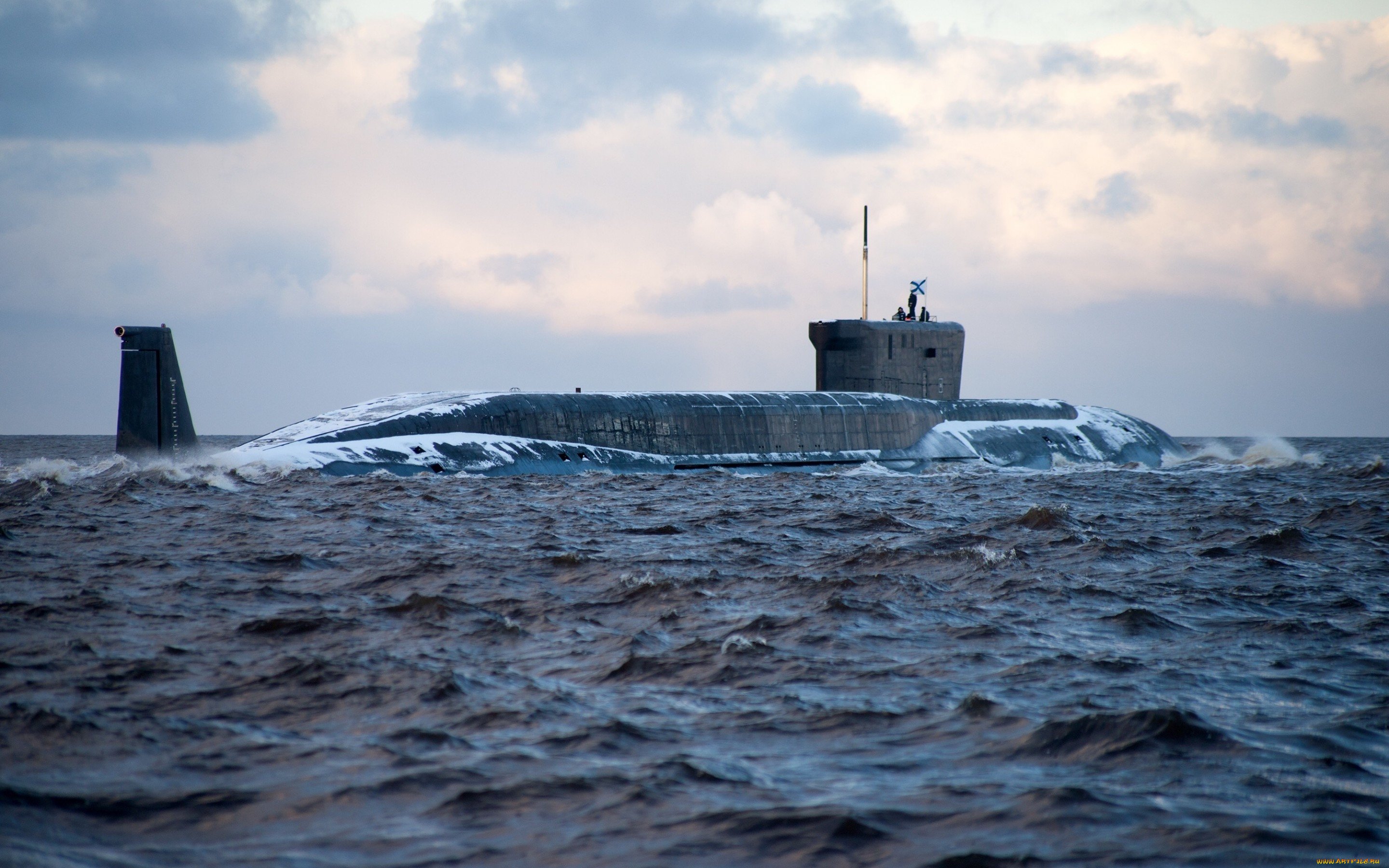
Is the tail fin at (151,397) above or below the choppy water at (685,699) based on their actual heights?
above

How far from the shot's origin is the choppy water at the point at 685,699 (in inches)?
208

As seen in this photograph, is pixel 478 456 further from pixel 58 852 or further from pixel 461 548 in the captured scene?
pixel 58 852

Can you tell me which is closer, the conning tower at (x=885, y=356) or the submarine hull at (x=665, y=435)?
the submarine hull at (x=665, y=435)

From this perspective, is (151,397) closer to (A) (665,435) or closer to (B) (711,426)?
(A) (665,435)

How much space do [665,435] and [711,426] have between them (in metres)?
1.68

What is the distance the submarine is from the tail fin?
3cm

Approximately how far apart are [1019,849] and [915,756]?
4.39ft

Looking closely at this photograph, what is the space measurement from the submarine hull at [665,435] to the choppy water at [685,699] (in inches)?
408

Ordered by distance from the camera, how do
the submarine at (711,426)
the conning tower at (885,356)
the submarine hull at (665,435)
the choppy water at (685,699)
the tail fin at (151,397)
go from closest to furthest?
the choppy water at (685,699), the tail fin at (151,397), the submarine at (711,426), the submarine hull at (665,435), the conning tower at (885,356)

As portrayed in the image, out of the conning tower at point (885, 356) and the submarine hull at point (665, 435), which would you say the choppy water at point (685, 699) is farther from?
the conning tower at point (885, 356)

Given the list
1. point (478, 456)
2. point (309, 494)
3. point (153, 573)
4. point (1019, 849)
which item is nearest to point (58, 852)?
point (1019, 849)

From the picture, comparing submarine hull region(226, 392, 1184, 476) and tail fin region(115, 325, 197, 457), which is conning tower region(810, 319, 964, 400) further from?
tail fin region(115, 325, 197, 457)

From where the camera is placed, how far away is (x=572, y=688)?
7832 millimetres

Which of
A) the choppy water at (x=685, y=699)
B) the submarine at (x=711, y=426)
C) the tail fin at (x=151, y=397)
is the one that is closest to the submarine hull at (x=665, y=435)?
the submarine at (x=711, y=426)
